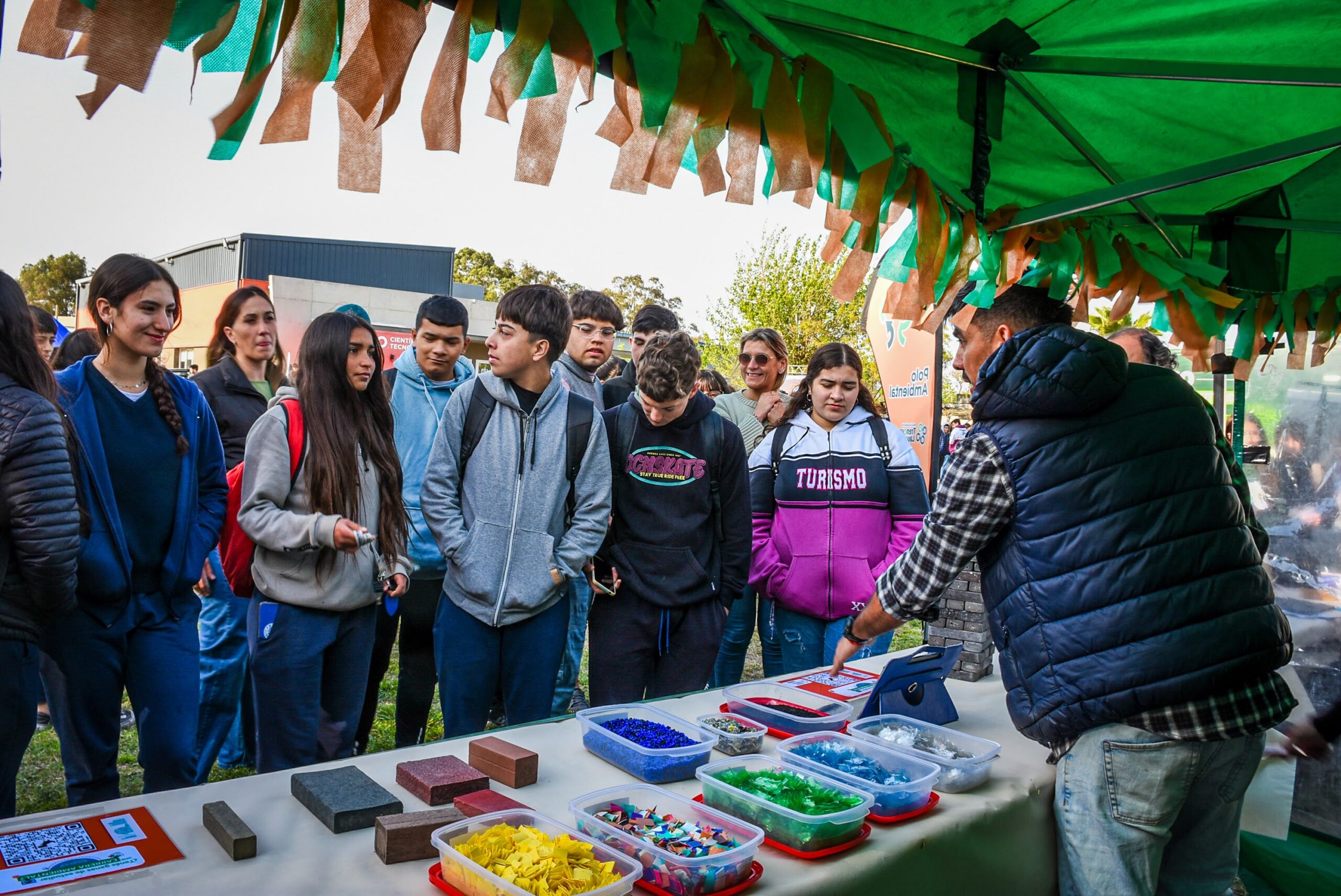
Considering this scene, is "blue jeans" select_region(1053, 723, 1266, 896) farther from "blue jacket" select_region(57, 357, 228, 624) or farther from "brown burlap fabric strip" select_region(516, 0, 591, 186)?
"blue jacket" select_region(57, 357, 228, 624)

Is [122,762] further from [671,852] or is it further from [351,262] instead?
[351,262]

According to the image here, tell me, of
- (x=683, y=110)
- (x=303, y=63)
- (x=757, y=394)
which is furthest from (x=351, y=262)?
(x=303, y=63)

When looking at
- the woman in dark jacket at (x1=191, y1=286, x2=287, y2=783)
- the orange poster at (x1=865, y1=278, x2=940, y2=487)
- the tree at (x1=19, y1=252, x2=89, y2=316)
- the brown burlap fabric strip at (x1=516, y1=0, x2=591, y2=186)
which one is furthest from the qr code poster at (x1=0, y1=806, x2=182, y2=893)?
the tree at (x1=19, y1=252, x2=89, y2=316)

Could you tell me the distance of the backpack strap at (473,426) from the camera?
2.59 m

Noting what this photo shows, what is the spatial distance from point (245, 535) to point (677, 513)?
4.27ft

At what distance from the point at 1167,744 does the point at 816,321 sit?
22283mm

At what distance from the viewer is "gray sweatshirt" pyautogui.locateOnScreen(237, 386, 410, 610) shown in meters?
2.32

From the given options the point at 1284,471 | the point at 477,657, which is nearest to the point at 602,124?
the point at 477,657

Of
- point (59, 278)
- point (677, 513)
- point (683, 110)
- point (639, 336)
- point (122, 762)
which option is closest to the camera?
point (683, 110)

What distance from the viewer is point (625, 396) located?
381 cm

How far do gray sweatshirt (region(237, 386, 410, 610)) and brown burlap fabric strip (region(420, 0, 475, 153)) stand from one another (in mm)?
1291

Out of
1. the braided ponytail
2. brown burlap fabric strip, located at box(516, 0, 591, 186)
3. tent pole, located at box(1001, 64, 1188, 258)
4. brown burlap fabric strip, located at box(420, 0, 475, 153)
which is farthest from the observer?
the braided ponytail

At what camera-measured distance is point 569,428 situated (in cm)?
266

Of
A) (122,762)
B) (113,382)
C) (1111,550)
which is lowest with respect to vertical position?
(122,762)
